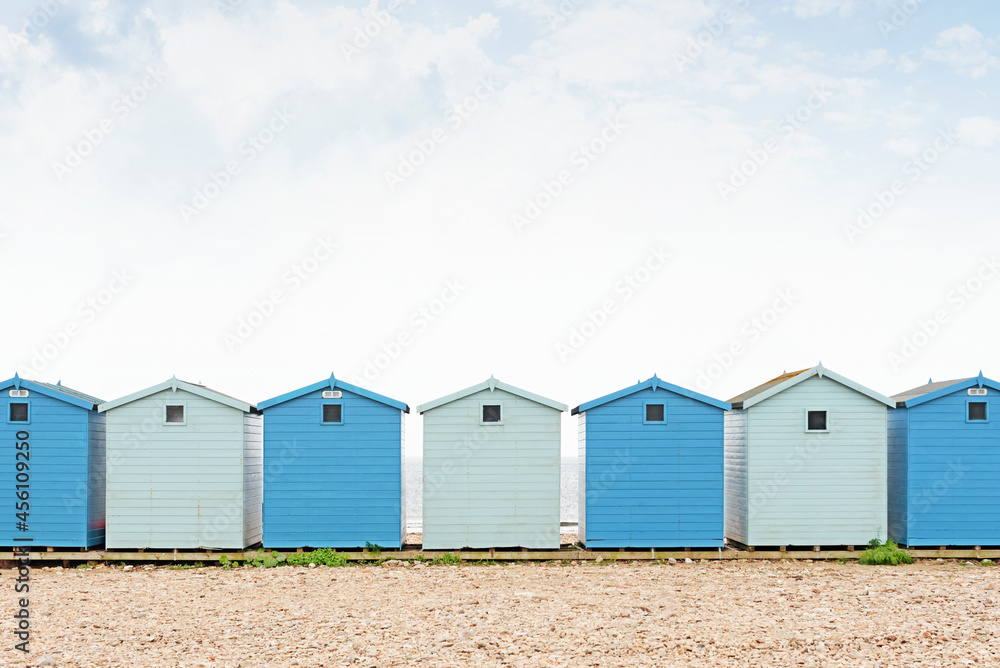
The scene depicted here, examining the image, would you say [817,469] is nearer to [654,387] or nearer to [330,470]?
[654,387]

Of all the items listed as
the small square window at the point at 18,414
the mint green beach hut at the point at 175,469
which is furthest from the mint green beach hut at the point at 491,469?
the small square window at the point at 18,414

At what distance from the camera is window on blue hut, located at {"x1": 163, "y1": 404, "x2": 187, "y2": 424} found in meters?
16.7

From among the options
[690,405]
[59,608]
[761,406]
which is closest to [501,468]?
[690,405]

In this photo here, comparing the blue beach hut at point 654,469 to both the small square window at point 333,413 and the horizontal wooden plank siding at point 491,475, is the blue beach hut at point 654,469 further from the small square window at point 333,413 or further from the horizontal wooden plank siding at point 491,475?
the small square window at point 333,413

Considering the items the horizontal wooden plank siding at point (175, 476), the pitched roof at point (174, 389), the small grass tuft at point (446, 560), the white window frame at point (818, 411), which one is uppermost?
the pitched roof at point (174, 389)

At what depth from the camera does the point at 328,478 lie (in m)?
16.7

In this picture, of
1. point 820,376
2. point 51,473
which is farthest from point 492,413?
point 51,473

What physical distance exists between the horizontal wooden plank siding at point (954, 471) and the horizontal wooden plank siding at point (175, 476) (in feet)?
42.3

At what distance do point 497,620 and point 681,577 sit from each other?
4640 mm

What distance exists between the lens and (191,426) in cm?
1672

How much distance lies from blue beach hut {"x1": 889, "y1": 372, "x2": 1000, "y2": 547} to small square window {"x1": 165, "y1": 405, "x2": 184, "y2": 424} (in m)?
13.8

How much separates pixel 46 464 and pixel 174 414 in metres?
2.52

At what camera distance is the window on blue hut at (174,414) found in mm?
16734

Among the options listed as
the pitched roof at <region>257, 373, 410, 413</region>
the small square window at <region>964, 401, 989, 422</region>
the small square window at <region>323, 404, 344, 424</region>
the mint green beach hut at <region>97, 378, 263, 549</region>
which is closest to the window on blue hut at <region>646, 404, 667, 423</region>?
the pitched roof at <region>257, 373, 410, 413</region>
